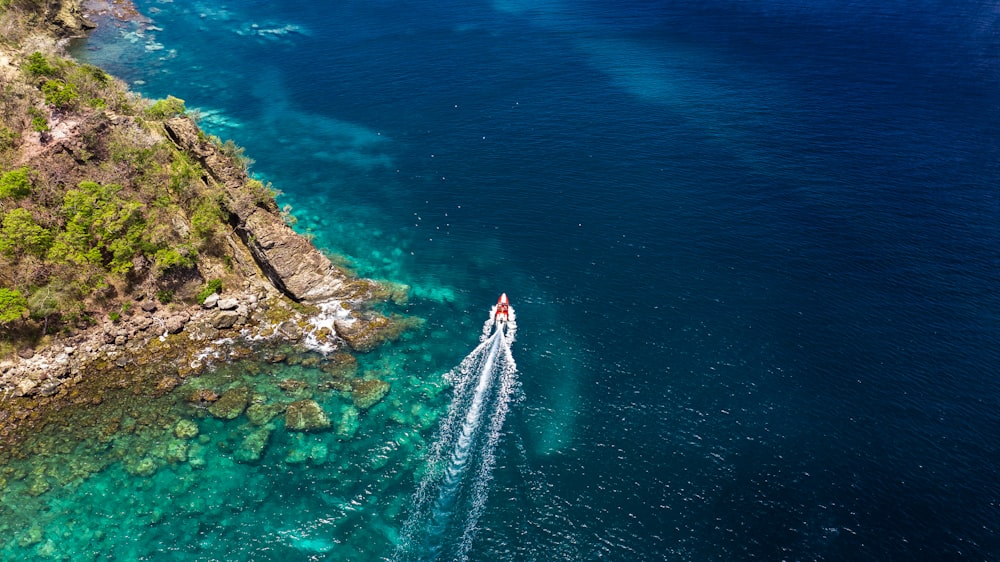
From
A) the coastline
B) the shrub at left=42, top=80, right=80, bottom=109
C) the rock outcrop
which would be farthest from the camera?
the rock outcrop

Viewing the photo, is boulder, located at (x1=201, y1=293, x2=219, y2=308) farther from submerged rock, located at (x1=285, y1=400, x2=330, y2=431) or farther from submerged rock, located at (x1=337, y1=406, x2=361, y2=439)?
submerged rock, located at (x1=337, y1=406, x2=361, y2=439)

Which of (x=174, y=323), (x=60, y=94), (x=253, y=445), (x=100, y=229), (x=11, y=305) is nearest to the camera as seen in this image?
(x=253, y=445)

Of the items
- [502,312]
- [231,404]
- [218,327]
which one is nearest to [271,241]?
[218,327]

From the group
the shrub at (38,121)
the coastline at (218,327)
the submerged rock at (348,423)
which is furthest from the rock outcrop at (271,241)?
the submerged rock at (348,423)

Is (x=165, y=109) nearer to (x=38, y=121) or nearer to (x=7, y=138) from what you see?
(x=38, y=121)

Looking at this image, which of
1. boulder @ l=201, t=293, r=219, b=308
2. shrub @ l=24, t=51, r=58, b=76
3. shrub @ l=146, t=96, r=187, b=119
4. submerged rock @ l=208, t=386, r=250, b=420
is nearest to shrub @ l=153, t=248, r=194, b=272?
boulder @ l=201, t=293, r=219, b=308

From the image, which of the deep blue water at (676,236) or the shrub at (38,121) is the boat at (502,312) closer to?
the deep blue water at (676,236)

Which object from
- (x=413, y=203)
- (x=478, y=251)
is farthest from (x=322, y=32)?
(x=478, y=251)
